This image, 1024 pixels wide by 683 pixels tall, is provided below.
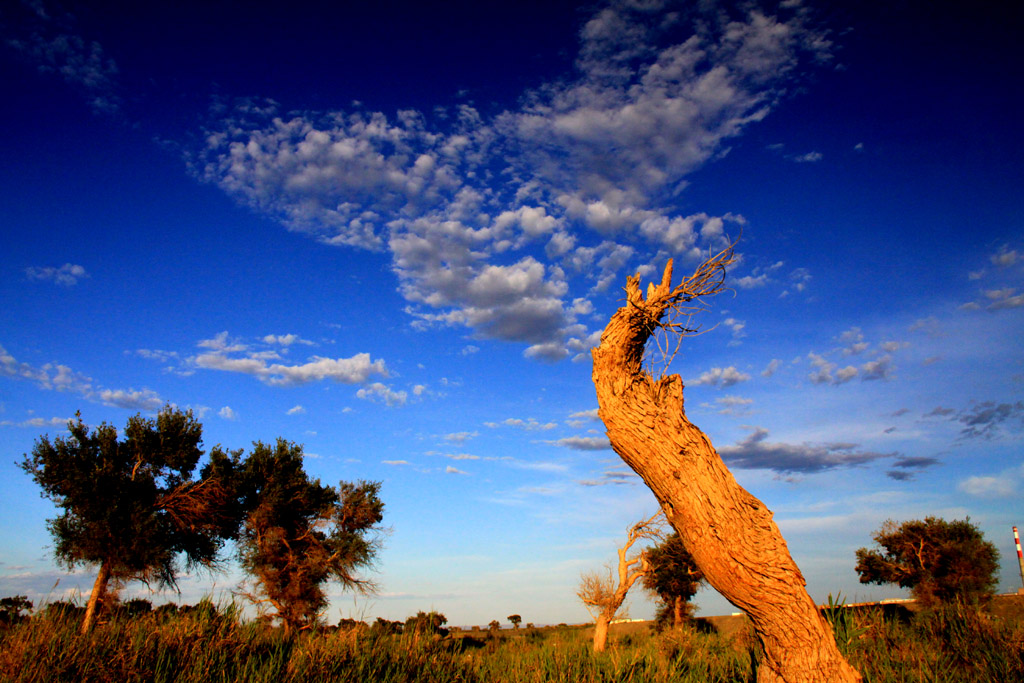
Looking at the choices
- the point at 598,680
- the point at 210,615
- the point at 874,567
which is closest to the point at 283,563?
the point at 210,615

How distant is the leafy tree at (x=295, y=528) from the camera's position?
93.8 ft

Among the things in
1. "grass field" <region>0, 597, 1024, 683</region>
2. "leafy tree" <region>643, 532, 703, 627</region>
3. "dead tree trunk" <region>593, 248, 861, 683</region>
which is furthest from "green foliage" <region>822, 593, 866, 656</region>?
"leafy tree" <region>643, 532, 703, 627</region>

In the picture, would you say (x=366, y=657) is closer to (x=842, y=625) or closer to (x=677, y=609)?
(x=842, y=625)

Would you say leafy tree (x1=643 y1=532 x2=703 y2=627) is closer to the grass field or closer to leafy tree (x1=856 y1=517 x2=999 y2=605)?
leafy tree (x1=856 y1=517 x2=999 y2=605)

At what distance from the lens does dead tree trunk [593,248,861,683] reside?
16.9 ft

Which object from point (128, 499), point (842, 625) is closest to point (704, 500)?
point (842, 625)

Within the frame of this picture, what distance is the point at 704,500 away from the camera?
5.52 meters

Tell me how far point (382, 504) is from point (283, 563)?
607cm

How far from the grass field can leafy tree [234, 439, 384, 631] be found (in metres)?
22.7

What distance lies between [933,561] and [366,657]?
116 feet

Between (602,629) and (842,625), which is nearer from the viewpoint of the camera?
(842,625)

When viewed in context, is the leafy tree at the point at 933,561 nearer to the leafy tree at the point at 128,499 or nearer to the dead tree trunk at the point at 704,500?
the dead tree trunk at the point at 704,500

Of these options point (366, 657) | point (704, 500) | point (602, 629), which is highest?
point (704, 500)

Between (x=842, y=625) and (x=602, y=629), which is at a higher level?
(x=842, y=625)
